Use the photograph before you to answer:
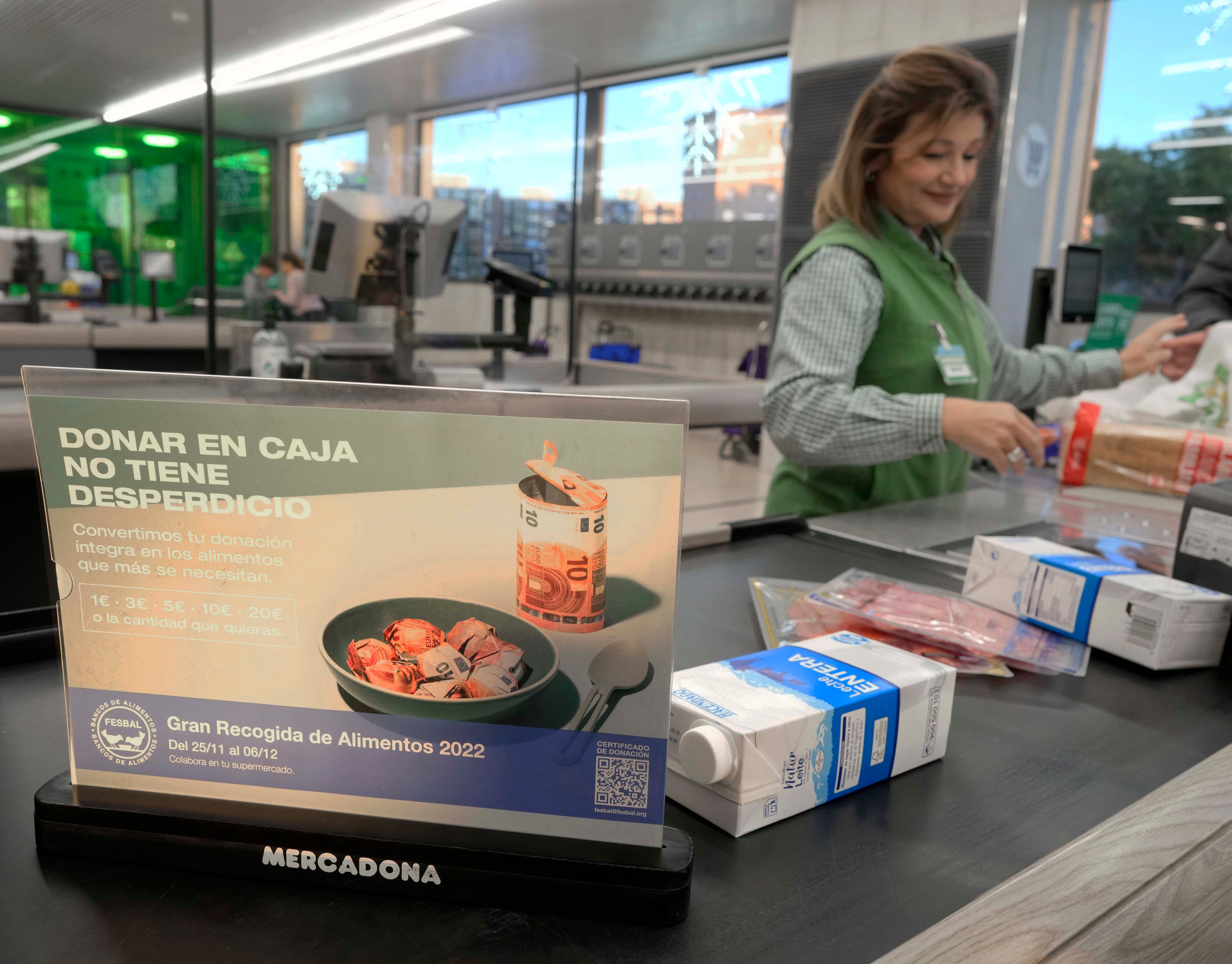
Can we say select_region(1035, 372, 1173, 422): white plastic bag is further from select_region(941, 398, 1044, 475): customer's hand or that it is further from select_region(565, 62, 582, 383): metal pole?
select_region(565, 62, 582, 383): metal pole

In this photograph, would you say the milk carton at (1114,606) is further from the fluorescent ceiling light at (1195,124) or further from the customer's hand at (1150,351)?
the fluorescent ceiling light at (1195,124)

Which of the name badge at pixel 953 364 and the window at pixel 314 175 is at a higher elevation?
the window at pixel 314 175

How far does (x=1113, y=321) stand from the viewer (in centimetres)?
236

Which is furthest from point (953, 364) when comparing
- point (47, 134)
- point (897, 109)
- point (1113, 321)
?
point (47, 134)

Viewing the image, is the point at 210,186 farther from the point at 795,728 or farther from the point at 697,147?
the point at 697,147

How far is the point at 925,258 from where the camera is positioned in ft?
5.51

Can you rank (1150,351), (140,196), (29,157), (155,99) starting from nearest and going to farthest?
(1150,351)
(29,157)
(155,99)
(140,196)

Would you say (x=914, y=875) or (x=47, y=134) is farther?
(x=47, y=134)

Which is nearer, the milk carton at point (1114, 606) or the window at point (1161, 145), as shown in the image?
the milk carton at point (1114, 606)

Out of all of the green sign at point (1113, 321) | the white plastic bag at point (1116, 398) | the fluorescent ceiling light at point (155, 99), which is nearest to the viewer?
the white plastic bag at point (1116, 398)

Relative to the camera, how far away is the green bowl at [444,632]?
445mm

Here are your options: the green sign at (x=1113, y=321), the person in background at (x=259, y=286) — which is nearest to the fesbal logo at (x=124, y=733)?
the green sign at (x=1113, y=321)

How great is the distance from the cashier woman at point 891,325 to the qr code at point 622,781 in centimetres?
106

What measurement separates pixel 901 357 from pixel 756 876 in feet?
4.09
